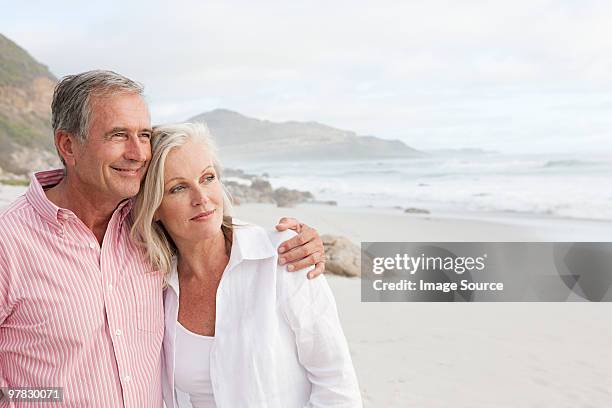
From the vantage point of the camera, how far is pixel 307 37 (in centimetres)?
2489

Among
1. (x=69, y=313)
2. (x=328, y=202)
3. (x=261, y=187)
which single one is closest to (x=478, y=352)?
(x=69, y=313)

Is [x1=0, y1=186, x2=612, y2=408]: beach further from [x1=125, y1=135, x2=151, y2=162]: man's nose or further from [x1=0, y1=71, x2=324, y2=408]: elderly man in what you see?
[x1=125, y1=135, x2=151, y2=162]: man's nose

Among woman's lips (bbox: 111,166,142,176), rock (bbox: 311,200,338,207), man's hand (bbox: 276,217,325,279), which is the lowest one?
rock (bbox: 311,200,338,207)

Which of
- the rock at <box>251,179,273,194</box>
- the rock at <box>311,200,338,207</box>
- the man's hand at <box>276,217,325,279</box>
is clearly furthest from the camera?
the rock at <box>311,200,338,207</box>

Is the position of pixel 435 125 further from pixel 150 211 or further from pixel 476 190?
pixel 150 211

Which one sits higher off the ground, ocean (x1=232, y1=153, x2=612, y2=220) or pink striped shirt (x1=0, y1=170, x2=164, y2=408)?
pink striped shirt (x1=0, y1=170, x2=164, y2=408)

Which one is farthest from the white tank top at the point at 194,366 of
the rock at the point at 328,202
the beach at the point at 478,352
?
the rock at the point at 328,202

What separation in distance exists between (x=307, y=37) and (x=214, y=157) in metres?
23.6

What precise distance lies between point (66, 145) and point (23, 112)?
60.8 ft

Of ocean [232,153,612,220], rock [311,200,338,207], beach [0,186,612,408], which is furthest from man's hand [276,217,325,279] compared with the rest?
rock [311,200,338,207]

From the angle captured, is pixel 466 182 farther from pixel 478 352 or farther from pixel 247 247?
pixel 247 247

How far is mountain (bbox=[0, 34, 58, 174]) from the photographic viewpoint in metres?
16.7

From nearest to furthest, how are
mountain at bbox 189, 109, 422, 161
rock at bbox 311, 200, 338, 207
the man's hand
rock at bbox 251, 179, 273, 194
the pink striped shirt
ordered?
the pink striped shirt < the man's hand < rock at bbox 251, 179, 273, 194 < rock at bbox 311, 200, 338, 207 < mountain at bbox 189, 109, 422, 161

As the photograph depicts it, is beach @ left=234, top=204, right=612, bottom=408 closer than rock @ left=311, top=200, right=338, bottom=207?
Yes
